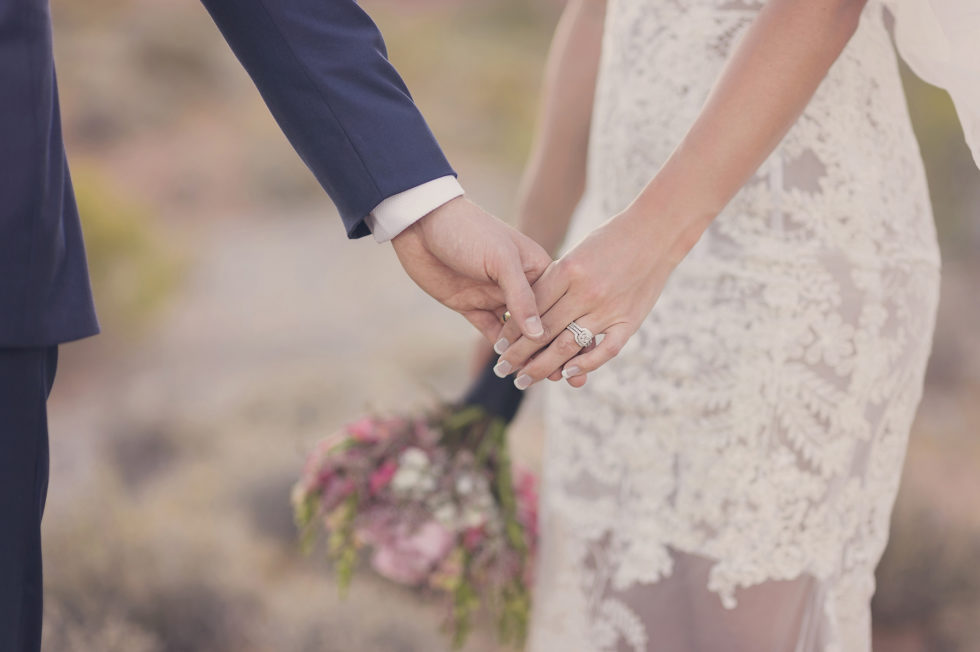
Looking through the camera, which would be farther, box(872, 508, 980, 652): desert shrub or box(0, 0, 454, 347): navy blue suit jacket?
box(872, 508, 980, 652): desert shrub

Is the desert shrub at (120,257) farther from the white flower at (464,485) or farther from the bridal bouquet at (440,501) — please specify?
the white flower at (464,485)

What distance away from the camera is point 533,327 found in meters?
1.16

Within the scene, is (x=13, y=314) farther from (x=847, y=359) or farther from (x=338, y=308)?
(x=338, y=308)

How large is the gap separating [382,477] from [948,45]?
1225mm

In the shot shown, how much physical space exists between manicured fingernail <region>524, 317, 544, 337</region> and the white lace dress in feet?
1.02

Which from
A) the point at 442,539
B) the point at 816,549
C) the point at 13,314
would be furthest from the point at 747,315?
the point at 13,314

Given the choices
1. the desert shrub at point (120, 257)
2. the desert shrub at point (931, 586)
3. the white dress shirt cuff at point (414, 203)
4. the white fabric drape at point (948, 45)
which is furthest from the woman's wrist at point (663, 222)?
the desert shrub at point (120, 257)

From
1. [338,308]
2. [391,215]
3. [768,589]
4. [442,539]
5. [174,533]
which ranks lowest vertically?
[338,308]

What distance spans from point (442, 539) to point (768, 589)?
65 centimetres

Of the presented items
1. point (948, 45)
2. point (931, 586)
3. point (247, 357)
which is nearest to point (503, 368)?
point (948, 45)

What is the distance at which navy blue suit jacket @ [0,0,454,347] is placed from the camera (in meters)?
0.86

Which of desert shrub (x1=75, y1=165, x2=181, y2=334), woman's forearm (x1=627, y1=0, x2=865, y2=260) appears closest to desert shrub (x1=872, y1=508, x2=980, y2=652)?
woman's forearm (x1=627, y1=0, x2=865, y2=260)

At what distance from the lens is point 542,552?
1629 millimetres

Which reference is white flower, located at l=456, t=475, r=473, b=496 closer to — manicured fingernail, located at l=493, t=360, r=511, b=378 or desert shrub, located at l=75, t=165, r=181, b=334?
manicured fingernail, located at l=493, t=360, r=511, b=378
